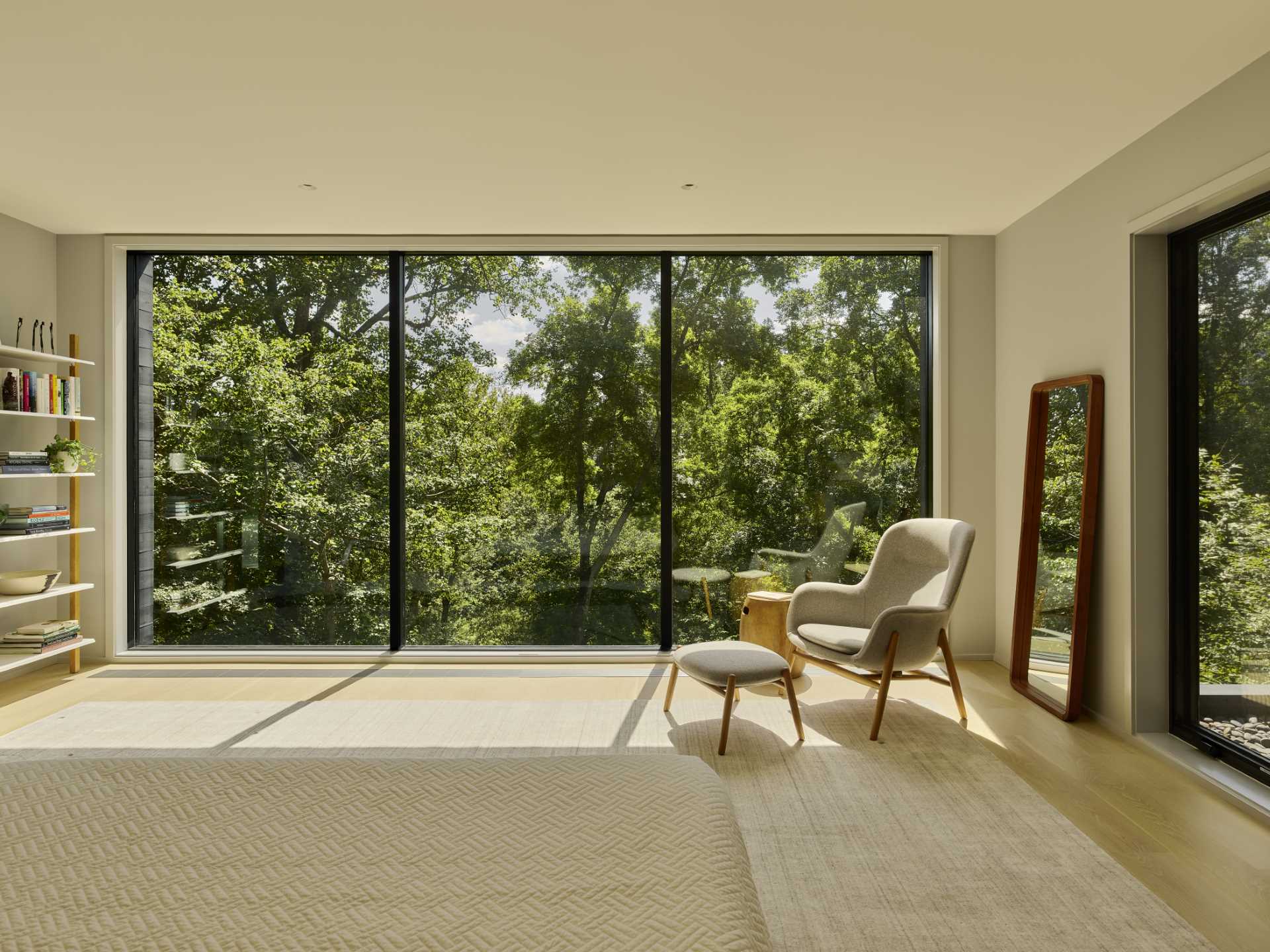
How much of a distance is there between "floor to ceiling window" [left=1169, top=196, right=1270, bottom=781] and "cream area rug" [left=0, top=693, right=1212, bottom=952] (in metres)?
0.90

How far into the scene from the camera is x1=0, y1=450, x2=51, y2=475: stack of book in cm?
403

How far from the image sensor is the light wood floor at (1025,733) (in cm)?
226

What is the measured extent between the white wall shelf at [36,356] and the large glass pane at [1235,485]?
5840 mm

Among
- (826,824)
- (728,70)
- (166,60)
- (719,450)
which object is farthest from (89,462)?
(826,824)

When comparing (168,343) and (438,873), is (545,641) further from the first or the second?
(438,873)

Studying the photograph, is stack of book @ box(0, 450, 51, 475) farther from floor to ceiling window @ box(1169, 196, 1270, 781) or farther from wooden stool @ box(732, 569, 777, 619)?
floor to ceiling window @ box(1169, 196, 1270, 781)

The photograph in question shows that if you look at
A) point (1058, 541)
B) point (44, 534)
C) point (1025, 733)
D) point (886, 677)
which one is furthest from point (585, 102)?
point (44, 534)

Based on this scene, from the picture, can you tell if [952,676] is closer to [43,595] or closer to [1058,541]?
[1058,541]

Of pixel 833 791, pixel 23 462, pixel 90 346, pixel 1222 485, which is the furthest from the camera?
pixel 90 346

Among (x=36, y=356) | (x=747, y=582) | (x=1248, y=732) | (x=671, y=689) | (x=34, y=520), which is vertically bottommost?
(x=671, y=689)

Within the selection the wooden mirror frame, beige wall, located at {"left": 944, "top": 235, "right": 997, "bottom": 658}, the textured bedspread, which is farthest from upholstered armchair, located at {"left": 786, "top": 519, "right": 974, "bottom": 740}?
the textured bedspread

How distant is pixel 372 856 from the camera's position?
1299mm

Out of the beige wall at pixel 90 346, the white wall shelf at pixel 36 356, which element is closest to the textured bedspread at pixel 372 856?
the white wall shelf at pixel 36 356

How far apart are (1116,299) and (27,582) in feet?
19.3
